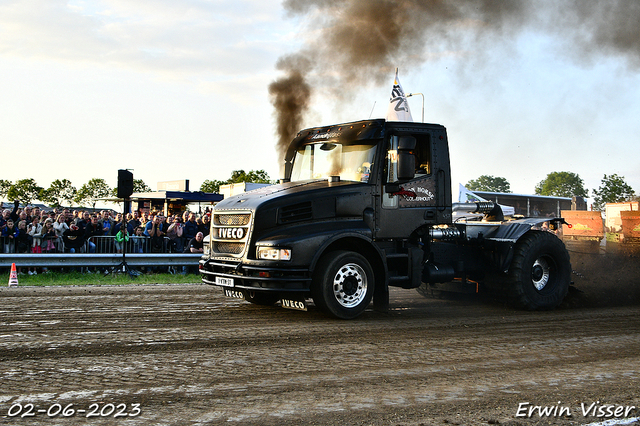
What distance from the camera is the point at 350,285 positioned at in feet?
26.7

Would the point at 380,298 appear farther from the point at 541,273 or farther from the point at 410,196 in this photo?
the point at 541,273

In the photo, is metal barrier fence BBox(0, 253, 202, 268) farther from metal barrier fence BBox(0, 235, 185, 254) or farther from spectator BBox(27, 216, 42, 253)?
spectator BBox(27, 216, 42, 253)

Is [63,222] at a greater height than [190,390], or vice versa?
[63,222]

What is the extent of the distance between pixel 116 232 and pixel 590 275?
12.5 meters

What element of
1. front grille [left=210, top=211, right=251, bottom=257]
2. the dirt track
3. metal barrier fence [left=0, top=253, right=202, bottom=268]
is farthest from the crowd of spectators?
front grille [left=210, top=211, right=251, bottom=257]

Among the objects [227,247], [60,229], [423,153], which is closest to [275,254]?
[227,247]

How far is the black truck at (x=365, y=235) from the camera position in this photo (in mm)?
7863

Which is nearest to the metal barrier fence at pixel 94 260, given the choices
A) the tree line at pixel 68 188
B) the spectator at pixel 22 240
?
the spectator at pixel 22 240

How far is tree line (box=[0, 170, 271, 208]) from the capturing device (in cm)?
8496

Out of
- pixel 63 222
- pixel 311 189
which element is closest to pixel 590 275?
pixel 311 189

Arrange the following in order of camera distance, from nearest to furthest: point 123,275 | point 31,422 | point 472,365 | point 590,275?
point 31,422, point 472,365, point 590,275, point 123,275

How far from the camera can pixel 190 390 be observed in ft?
15.1

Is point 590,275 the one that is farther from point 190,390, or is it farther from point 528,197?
point 528,197

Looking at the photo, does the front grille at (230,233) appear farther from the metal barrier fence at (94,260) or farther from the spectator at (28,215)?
the spectator at (28,215)
